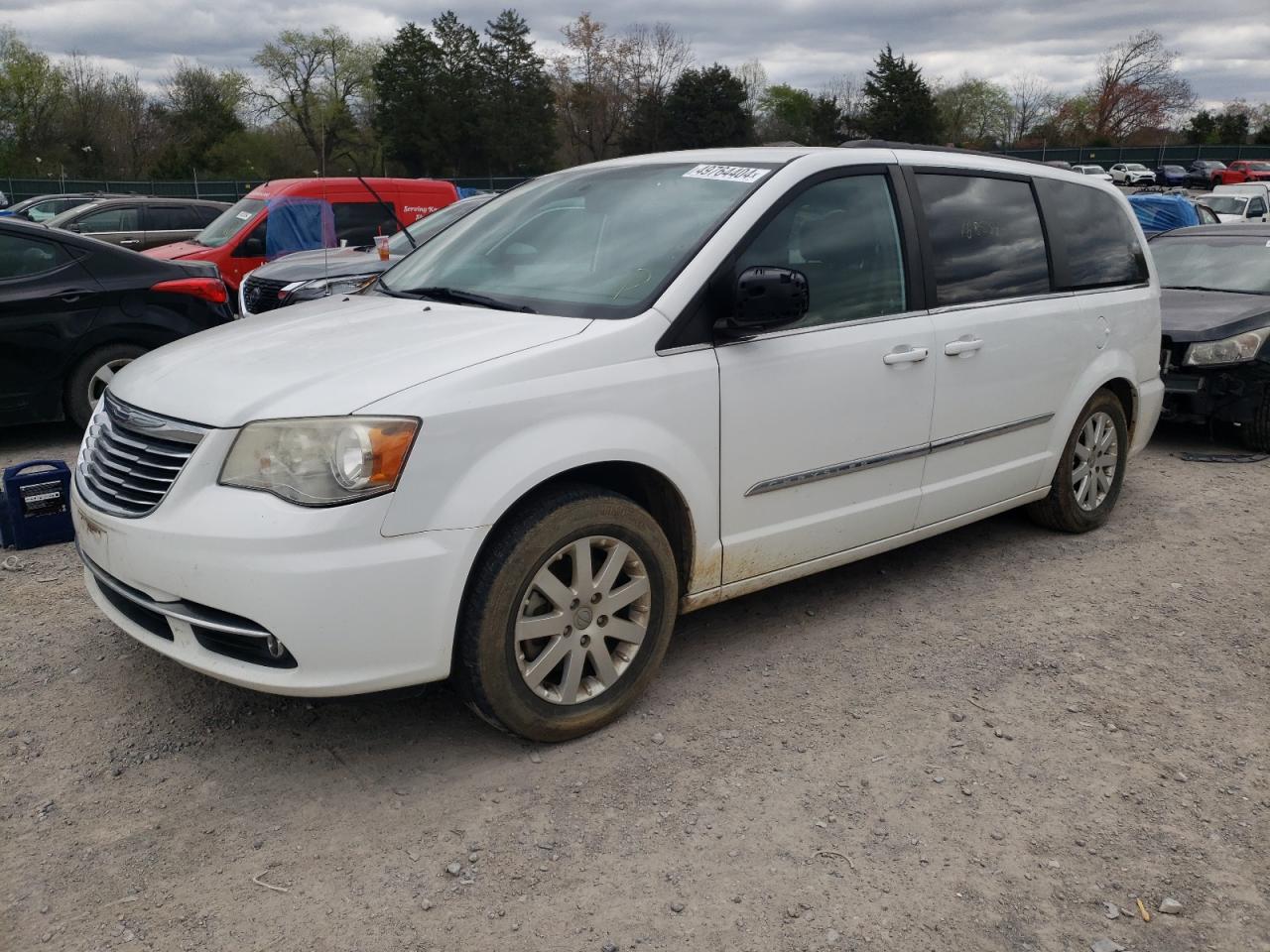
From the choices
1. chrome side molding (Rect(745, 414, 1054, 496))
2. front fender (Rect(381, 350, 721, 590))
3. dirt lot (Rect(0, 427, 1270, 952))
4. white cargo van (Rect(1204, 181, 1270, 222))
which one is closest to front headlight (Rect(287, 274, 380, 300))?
dirt lot (Rect(0, 427, 1270, 952))

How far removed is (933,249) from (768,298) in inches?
48.3

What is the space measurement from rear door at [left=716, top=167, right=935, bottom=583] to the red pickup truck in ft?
172

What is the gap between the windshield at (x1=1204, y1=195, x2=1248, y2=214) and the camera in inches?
941

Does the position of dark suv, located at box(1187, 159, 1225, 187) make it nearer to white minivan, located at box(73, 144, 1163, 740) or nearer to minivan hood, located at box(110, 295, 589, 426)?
white minivan, located at box(73, 144, 1163, 740)

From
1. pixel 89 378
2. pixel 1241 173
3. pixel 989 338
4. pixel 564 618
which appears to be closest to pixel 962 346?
pixel 989 338

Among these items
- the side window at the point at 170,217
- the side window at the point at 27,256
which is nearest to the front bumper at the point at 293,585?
the side window at the point at 27,256

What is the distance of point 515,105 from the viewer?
188ft

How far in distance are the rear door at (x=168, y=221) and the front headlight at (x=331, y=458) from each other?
50.4ft

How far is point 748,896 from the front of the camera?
2641 mm

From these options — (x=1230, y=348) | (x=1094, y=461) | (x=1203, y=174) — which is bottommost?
(x=1094, y=461)

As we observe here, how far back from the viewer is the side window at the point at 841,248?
374 centimetres

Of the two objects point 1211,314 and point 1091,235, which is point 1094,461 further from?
point 1211,314

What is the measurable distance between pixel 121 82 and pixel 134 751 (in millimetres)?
65215

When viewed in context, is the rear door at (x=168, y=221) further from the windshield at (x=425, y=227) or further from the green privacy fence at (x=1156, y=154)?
the green privacy fence at (x=1156, y=154)
